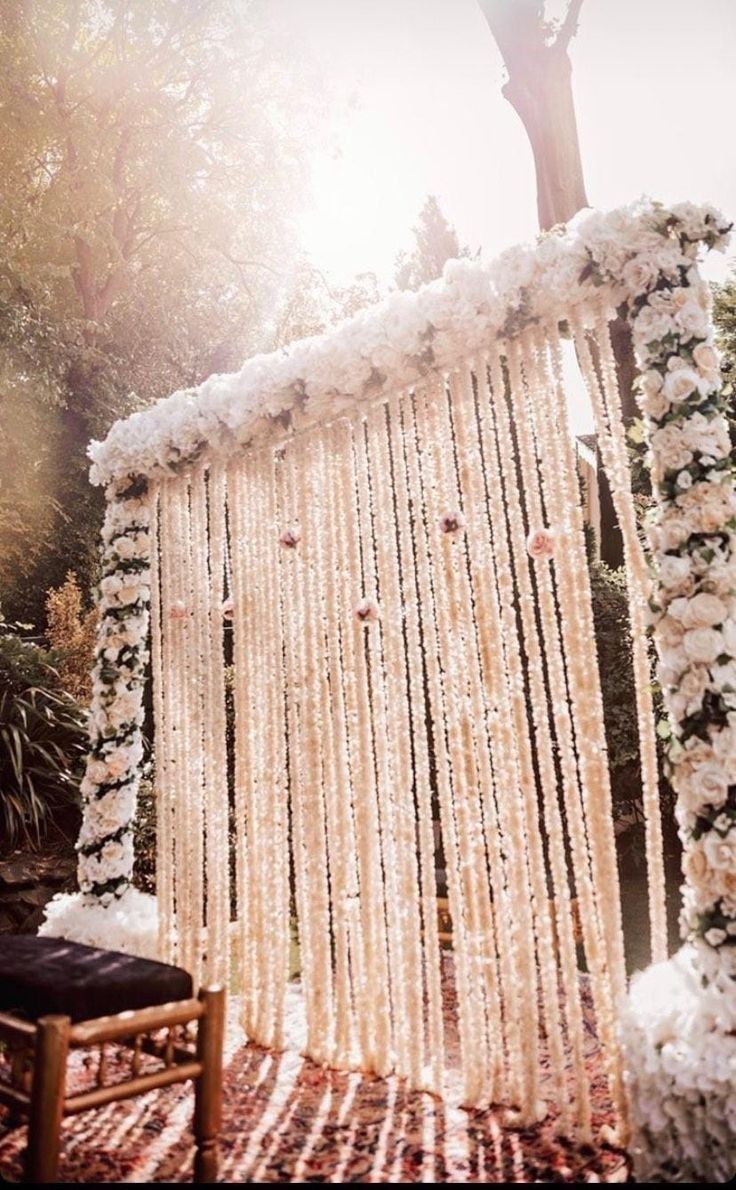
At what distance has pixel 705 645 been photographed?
8.05ft

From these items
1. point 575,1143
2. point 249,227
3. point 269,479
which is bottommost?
point 575,1143

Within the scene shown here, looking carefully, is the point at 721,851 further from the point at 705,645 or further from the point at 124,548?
the point at 124,548

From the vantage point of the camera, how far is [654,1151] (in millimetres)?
2207

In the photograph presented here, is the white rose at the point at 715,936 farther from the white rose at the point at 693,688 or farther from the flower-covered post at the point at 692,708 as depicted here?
the white rose at the point at 693,688

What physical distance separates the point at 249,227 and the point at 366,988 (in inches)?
502

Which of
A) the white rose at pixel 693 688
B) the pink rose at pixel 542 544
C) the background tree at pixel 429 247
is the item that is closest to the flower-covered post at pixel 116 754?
the pink rose at pixel 542 544

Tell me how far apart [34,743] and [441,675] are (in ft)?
12.8

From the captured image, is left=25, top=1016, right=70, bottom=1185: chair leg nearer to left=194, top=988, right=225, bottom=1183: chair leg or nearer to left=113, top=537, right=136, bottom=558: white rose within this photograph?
left=194, top=988, right=225, bottom=1183: chair leg

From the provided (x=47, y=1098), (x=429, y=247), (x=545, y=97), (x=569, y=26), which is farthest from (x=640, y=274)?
(x=429, y=247)

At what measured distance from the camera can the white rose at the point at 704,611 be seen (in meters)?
2.47

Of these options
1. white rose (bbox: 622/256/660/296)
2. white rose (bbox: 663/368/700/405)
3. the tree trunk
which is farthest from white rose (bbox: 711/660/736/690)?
the tree trunk

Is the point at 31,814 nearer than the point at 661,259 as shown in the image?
No

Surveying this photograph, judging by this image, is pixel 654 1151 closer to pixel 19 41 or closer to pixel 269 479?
pixel 269 479

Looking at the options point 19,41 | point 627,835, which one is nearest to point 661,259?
point 627,835
